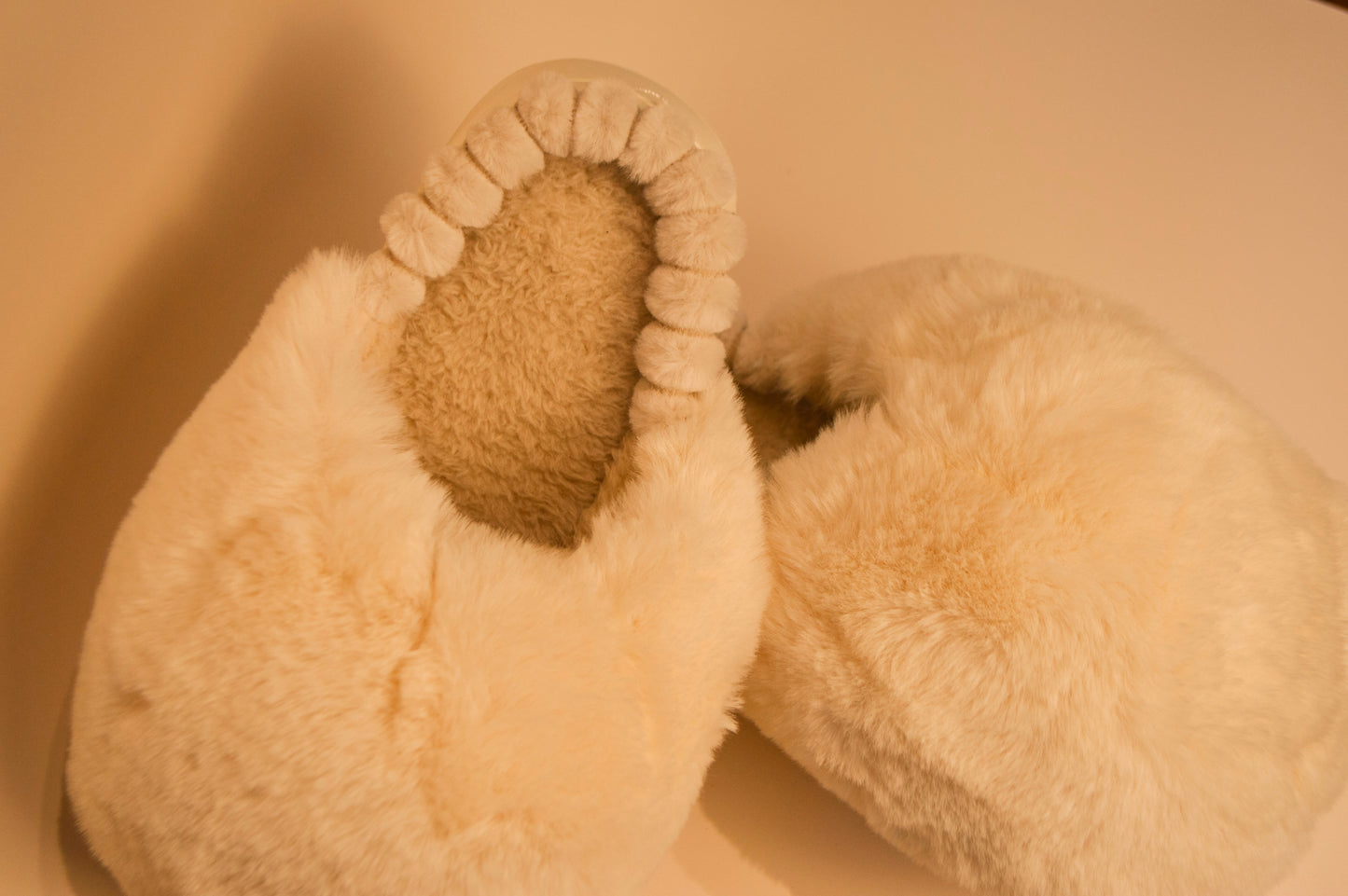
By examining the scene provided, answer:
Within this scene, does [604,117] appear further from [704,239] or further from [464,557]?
[464,557]

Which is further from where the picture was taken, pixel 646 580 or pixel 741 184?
pixel 741 184

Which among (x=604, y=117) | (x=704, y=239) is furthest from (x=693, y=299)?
(x=604, y=117)

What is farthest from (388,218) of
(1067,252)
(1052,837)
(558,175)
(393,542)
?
(1067,252)

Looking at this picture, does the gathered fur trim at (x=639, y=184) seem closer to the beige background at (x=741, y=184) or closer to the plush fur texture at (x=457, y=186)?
the plush fur texture at (x=457, y=186)

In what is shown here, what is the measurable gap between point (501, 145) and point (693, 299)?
0.18m

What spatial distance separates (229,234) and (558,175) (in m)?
0.31

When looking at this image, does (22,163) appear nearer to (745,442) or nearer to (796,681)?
(745,442)

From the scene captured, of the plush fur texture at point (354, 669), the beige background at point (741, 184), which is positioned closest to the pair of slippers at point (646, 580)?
the plush fur texture at point (354, 669)

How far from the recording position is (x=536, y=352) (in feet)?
2.05

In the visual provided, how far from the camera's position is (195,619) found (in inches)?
16.8

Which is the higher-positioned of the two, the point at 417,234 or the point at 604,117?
the point at 604,117

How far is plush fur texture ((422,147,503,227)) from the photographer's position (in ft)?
1.79

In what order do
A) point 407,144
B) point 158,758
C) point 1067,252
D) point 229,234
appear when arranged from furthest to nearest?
point 1067,252, point 407,144, point 229,234, point 158,758

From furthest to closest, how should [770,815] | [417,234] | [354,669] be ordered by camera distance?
[770,815] → [417,234] → [354,669]
